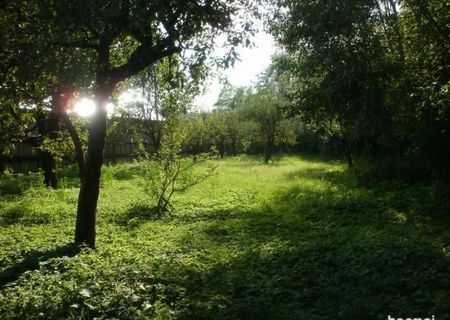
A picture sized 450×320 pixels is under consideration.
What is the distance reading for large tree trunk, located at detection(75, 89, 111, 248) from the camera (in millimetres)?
10055

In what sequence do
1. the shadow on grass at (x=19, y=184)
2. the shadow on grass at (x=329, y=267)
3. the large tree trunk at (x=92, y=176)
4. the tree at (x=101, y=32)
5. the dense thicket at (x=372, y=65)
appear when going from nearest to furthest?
the shadow on grass at (x=329, y=267), the tree at (x=101, y=32), the large tree trunk at (x=92, y=176), the dense thicket at (x=372, y=65), the shadow on grass at (x=19, y=184)

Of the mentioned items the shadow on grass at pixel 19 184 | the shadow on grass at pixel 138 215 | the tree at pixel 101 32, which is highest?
the tree at pixel 101 32

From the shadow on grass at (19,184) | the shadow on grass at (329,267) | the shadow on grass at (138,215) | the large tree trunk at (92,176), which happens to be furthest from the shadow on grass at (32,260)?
the shadow on grass at (19,184)

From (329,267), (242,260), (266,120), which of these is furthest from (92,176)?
(266,120)

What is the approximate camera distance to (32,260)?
926 centimetres

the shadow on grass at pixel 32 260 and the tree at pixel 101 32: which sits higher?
the tree at pixel 101 32

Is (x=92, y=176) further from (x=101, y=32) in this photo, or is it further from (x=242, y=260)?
(x=242, y=260)

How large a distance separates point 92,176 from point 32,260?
2.26 m

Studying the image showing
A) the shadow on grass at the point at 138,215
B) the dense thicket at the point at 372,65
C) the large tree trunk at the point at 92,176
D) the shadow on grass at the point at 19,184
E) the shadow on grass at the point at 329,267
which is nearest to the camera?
the shadow on grass at the point at 329,267

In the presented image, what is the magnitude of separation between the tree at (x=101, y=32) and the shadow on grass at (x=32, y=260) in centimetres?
49

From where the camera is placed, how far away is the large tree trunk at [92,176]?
1005cm

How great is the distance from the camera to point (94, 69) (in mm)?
10312

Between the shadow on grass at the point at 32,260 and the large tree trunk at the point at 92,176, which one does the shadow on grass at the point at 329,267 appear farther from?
the shadow on grass at the point at 32,260

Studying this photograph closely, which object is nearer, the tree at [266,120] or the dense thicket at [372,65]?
the dense thicket at [372,65]
